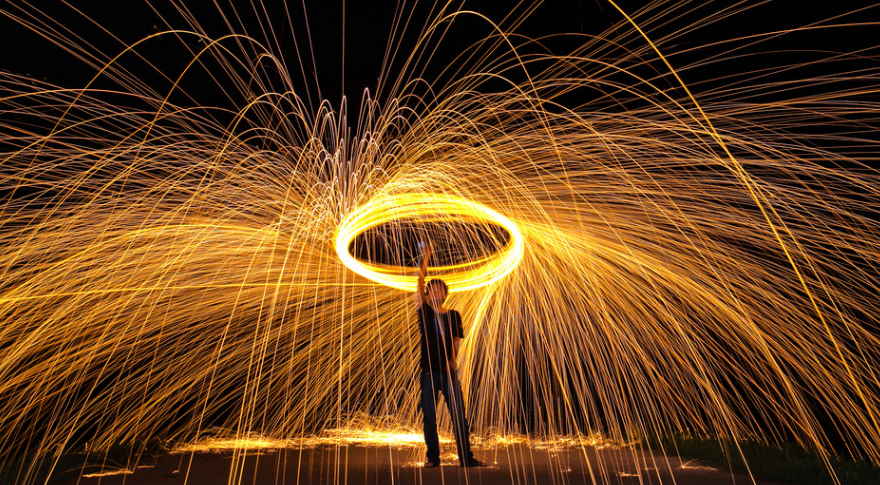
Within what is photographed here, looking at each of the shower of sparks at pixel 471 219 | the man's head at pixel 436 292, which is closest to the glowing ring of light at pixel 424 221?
the shower of sparks at pixel 471 219

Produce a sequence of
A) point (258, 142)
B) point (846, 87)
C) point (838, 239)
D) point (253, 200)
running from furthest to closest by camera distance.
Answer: point (258, 142), point (253, 200), point (838, 239), point (846, 87)

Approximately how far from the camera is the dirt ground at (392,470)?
5918 millimetres

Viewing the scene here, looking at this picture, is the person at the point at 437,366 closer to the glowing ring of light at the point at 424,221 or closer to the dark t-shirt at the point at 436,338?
the dark t-shirt at the point at 436,338

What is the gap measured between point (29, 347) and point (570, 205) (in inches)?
237

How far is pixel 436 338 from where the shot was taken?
6844mm

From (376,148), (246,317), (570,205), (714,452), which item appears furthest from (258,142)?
(714,452)

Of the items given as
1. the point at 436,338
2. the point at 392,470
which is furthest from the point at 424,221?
the point at 392,470

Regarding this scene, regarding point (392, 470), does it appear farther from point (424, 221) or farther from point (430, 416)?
point (424, 221)

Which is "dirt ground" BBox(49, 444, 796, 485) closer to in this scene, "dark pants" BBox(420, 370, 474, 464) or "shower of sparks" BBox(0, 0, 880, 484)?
"dark pants" BBox(420, 370, 474, 464)

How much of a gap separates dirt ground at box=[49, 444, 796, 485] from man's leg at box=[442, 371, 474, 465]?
164 millimetres

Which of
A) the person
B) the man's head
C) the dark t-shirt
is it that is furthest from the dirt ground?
the man's head

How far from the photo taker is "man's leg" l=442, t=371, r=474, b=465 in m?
6.63

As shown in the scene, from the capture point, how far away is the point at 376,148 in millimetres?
7922

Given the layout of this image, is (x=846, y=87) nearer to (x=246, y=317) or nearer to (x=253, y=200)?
(x=253, y=200)
